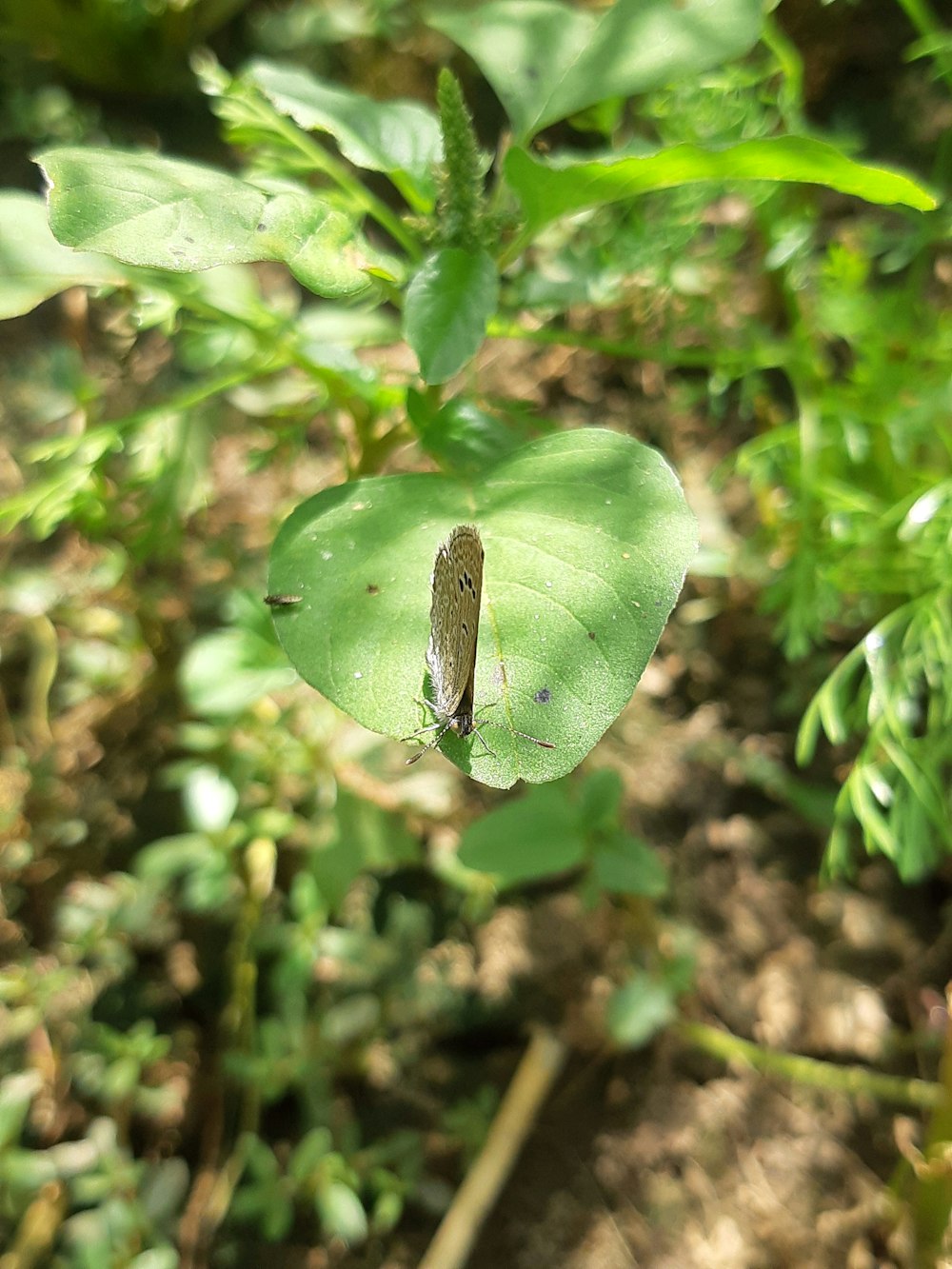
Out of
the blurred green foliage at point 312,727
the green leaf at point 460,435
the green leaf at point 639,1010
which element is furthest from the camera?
the green leaf at point 639,1010

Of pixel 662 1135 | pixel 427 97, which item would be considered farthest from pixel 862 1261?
pixel 427 97

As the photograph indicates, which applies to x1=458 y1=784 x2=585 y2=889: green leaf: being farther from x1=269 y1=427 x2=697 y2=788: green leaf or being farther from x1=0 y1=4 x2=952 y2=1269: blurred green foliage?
x1=269 y1=427 x2=697 y2=788: green leaf

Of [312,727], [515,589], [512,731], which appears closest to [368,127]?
[515,589]

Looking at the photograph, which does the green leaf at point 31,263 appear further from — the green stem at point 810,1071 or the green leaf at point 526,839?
the green stem at point 810,1071

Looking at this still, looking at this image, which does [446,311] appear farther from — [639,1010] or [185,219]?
[639,1010]

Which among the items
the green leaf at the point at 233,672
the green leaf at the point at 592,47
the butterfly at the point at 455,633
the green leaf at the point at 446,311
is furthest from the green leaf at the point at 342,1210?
the green leaf at the point at 592,47

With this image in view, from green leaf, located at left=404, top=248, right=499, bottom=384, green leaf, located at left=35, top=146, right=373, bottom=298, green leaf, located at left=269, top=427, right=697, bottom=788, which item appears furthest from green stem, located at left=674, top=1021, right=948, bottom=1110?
green leaf, located at left=35, top=146, right=373, bottom=298

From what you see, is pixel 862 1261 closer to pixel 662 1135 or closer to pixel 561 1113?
pixel 662 1135
